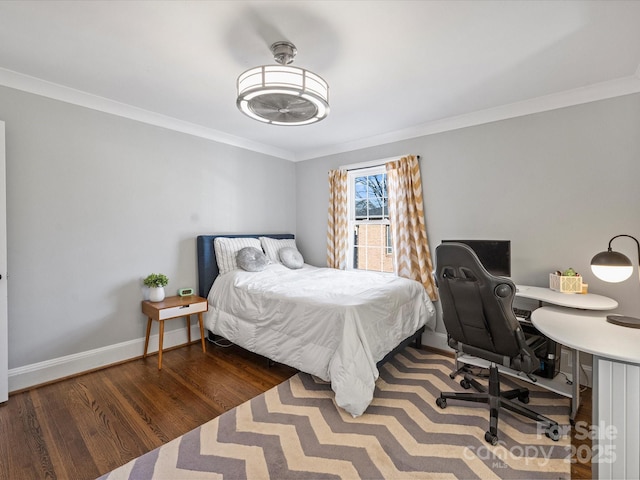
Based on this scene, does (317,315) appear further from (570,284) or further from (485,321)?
(570,284)

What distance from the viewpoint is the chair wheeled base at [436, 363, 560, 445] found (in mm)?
1710

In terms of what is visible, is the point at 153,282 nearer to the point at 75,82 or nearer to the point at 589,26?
the point at 75,82

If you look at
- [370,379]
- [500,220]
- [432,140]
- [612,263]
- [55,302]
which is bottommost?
[370,379]

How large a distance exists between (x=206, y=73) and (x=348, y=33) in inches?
44.4

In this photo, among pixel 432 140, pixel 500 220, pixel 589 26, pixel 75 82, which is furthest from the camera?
pixel 432 140

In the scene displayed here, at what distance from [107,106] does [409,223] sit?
3.29 metres

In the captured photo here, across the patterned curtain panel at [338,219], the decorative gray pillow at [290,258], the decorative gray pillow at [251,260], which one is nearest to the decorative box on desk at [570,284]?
the patterned curtain panel at [338,219]

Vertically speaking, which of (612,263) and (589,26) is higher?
(589,26)

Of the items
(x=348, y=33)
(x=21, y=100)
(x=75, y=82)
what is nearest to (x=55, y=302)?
(x=21, y=100)

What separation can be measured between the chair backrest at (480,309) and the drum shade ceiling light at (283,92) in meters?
1.27

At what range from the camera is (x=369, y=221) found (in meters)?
3.79

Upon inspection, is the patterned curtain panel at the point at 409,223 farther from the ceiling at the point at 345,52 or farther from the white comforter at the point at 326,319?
the ceiling at the point at 345,52

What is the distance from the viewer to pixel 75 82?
2.31m

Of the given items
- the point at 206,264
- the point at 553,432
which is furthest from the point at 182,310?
the point at 553,432
